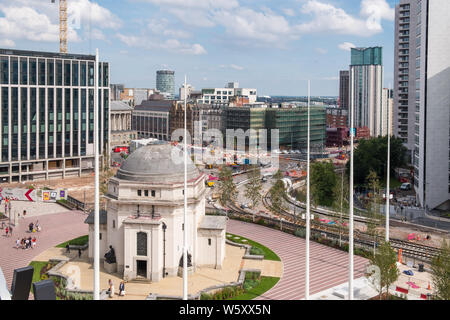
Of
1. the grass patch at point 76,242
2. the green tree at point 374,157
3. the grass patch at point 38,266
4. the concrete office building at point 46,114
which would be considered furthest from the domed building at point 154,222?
the green tree at point 374,157

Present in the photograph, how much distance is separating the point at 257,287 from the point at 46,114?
220 ft

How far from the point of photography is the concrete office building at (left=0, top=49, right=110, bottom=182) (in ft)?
285

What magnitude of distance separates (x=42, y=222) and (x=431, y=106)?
57.0 m

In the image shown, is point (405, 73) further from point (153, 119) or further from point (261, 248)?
point (153, 119)

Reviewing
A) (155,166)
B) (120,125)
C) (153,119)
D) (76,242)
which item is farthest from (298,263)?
(153,119)

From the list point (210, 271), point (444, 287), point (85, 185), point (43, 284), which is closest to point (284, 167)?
point (85, 185)

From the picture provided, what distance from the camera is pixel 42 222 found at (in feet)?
202

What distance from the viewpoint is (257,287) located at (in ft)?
128

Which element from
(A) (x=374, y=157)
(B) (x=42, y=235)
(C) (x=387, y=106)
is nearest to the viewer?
(C) (x=387, y=106)

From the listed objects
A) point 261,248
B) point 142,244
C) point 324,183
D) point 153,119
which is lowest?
point 261,248

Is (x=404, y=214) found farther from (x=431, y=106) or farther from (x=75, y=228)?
(x=75, y=228)

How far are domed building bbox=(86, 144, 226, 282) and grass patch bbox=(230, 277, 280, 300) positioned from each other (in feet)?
16.7

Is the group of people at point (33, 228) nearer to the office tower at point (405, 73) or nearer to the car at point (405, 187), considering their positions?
the car at point (405, 187)

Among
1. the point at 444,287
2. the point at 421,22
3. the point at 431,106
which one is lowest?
the point at 444,287
